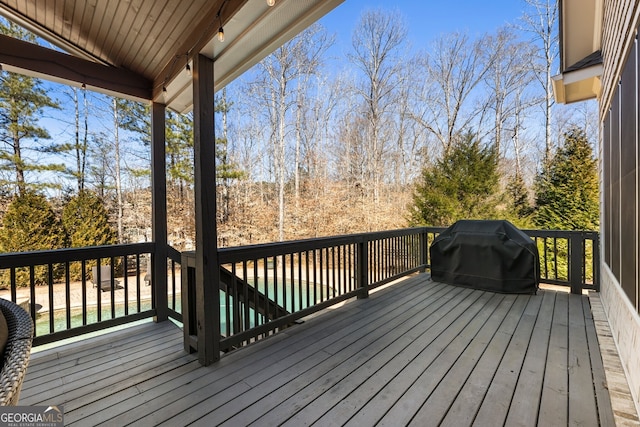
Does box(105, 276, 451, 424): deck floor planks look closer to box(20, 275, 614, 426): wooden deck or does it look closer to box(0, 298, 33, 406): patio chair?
box(20, 275, 614, 426): wooden deck

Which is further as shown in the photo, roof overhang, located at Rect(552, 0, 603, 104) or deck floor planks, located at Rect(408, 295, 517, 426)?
roof overhang, located at Rect(552, 0, 603, 104)

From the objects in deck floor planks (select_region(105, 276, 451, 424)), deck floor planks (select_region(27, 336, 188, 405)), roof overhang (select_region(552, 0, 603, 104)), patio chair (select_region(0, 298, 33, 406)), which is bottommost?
deck floor planks (select_region(27, 336, 188, 405))

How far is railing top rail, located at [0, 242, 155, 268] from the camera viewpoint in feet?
7.92

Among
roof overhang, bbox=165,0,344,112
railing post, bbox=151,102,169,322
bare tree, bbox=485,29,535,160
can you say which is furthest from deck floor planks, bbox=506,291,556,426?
bare tree, bbox=485,29,535,160

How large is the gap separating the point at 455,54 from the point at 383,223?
8.13 metres

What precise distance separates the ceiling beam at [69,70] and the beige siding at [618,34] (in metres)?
4.35

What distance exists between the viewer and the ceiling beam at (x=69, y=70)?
248cm

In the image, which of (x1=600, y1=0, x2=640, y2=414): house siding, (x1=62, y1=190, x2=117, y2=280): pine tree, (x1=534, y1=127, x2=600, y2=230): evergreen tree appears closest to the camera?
(x1=600, y1=0, x2=640, y2=414): house siding

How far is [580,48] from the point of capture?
4109mm

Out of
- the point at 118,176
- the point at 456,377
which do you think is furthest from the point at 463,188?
the point at 118,176

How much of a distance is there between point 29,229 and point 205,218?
10223 mm

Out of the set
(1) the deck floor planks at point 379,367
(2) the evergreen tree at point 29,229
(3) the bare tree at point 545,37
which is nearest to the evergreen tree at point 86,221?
(2) the evergreen tree at point 29,229

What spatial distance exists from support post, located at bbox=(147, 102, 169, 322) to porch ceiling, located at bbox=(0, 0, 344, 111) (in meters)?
0.32

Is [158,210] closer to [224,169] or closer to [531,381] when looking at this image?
[531,381]
